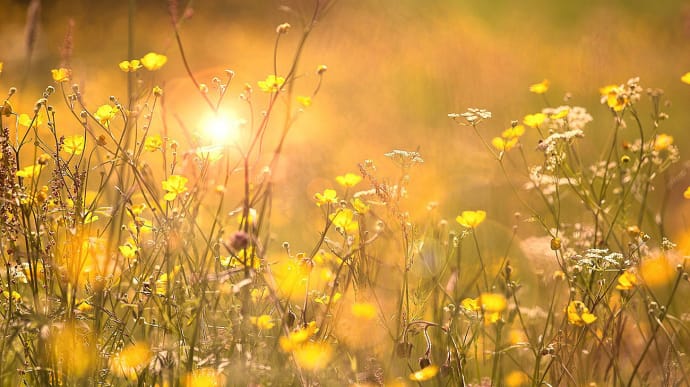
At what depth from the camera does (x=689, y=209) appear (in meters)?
3.09

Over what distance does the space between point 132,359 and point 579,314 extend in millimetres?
858

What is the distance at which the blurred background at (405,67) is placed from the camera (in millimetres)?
3355

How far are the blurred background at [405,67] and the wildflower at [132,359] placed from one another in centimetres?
127

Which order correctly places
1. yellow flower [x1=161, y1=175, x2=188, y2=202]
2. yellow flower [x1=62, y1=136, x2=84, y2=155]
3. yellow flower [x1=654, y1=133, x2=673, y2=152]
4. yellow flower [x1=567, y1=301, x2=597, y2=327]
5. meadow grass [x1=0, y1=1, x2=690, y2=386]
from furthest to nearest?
1. yellow flower [x1=654, y1=133, x2=673, y2=152]
2. yellow flower [x1=62, y1=136, x2=84, y2=155]
3. yellow flower [x1=161, y1=175, x2=188, y2=202]
4. yellow flower [x1=567, y1=301, x2=597, y2=327]
5. meadow grass [x1=0, y1=1, x2=690, y2=386]

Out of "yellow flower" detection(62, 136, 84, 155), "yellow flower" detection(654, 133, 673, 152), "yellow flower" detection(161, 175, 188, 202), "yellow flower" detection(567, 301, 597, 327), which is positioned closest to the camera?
"yellow flower" detection(567, 301, 597, 327)

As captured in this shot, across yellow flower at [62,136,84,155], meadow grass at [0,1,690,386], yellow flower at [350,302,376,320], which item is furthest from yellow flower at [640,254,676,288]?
yellow flower at [62,136,84,155]

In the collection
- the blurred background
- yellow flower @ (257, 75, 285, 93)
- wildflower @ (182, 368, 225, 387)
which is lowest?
wildflower @ (182, 368, 225, 387)

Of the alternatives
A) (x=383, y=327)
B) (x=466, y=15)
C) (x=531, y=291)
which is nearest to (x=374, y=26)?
(x=466, y=15)

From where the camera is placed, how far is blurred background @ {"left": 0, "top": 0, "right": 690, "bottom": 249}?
3355 mm

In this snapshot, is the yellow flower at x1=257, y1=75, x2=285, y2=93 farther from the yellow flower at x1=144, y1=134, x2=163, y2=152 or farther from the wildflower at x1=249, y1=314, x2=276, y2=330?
the wildflower at x1=249, y1=314, x2=276, y2=330

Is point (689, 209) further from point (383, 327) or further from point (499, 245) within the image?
point (383, 327)

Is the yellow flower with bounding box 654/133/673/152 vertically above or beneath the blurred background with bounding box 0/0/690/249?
beneath

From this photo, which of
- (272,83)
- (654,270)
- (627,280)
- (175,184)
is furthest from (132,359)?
(654,270)

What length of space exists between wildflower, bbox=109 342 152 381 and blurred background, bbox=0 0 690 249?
127cm
